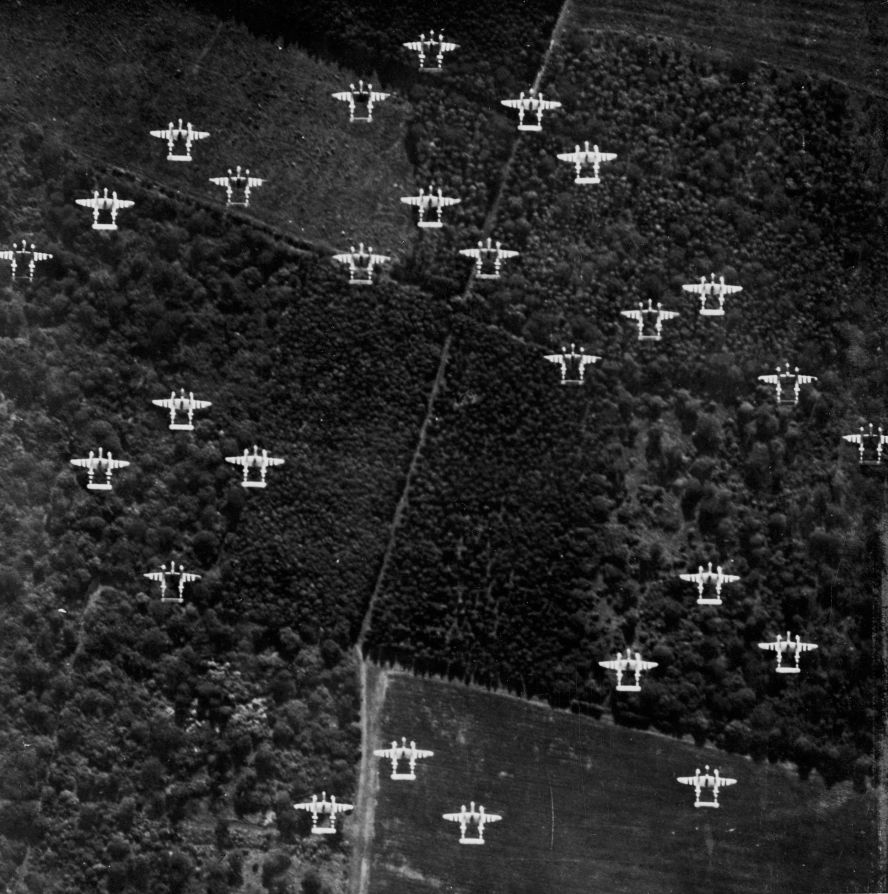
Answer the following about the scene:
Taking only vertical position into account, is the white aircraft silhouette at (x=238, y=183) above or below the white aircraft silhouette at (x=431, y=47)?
below

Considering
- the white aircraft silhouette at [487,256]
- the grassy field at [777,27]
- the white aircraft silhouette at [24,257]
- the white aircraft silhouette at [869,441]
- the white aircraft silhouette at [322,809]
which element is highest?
the grassy field at [777,27]

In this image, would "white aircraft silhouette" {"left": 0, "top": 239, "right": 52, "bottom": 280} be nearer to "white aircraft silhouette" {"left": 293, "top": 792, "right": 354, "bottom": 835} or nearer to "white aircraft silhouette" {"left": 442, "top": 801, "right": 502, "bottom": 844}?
"white aircraft silhouette" {"left": 293, "top": 792, "right": 354, "bottom": 835}

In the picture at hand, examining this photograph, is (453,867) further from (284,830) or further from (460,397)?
(460,397)

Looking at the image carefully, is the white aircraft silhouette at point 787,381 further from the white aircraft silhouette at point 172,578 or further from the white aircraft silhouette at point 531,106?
the white aircraft silhouette at point 172,578

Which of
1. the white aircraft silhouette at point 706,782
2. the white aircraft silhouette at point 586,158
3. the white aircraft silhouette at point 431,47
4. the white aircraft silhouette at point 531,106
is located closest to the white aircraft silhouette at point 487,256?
the white aircraft silhouette at point 586,158

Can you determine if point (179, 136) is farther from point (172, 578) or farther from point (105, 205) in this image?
point (172, 578)

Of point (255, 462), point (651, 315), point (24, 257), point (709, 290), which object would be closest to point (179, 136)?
point (24, 257)
